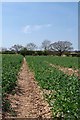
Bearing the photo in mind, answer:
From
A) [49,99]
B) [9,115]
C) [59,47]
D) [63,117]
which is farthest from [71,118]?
[59,47]

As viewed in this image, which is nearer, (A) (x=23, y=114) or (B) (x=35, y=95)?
(A) (x=23, y=114)

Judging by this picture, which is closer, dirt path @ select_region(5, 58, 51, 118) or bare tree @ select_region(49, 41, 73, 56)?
dirt path @ select_region(5, 58, 51, 118)

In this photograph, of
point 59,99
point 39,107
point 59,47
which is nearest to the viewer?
point 59,99

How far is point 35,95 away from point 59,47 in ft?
335

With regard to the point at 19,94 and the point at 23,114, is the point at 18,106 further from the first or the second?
the point at 19,94

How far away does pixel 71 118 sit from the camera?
21.6 ft

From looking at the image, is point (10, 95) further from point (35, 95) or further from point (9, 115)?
point (9, 115)

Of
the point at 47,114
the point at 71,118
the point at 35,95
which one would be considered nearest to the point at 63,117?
the point at 71,118

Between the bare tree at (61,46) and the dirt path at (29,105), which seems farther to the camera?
the bare tree at (61,46)

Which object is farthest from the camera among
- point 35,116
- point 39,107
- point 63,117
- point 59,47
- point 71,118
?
point 59,47

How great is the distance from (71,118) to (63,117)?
509mm

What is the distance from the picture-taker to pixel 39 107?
9.05 metres

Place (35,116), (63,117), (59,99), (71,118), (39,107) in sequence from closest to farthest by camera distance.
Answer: (71,118) → (63,117) → (35,116) → (59,99) → (39,107)

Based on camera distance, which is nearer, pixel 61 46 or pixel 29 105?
pixel 29 105
